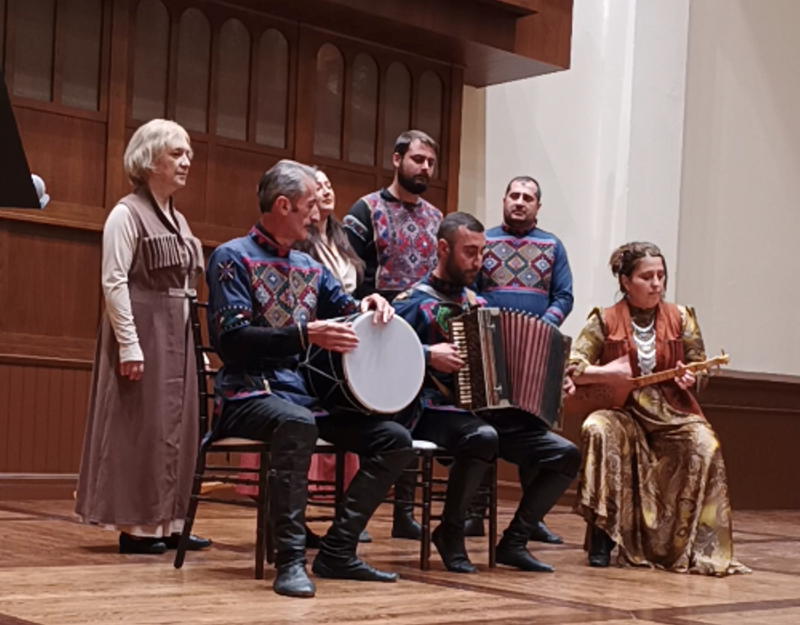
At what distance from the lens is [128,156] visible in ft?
16.4

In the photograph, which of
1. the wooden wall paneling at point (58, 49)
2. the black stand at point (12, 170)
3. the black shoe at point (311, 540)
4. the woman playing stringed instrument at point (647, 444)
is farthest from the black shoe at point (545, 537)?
the black stand at point (12, 170)

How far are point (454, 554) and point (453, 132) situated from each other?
4.40 meters

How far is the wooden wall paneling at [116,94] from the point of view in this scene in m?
7.16

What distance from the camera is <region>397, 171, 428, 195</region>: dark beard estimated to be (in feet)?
18.7

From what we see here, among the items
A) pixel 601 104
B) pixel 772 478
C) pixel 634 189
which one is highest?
pixel 601 104

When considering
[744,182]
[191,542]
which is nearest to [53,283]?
[191,542]

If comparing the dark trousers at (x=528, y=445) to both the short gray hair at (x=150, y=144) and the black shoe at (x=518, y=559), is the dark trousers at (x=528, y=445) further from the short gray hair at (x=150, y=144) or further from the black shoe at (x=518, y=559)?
the short gray hair at (x=150, y=144)

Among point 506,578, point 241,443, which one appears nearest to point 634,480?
point 506,578

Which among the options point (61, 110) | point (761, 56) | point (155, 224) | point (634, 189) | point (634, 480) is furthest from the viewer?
point (761, 56)

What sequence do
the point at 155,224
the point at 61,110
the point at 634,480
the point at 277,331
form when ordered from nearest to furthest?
the point at 277,331 → the point at 155,224 → the point at 634,480 → the point at 61,110

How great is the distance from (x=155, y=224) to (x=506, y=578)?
1811 mm

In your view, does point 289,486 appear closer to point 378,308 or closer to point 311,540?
point 378,308

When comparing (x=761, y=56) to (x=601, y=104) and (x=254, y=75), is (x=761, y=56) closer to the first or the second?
(x=601, y=104)

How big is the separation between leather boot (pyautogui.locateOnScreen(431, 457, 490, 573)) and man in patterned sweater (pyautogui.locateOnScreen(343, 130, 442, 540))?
3.15 ft
